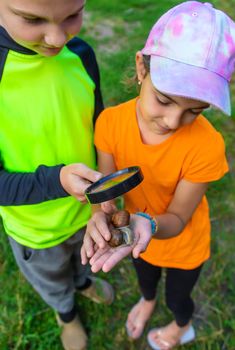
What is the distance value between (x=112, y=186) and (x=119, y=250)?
26 cm

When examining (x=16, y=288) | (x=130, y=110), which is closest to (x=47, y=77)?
(x=130, y=110)

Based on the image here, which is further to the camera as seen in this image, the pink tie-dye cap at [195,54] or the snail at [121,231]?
the snail at [121,231]

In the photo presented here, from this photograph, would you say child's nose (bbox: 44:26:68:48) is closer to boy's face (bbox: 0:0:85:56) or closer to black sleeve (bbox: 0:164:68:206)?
boy's face (bbox: 0:0:85:56)

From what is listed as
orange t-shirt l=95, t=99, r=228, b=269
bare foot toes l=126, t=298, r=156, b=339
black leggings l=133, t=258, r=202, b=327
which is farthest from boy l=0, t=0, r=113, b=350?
bare foot toes l=126, t=298, r=156, b=339

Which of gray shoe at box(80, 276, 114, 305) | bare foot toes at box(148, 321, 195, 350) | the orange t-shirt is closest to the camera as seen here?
the orange t-shirt

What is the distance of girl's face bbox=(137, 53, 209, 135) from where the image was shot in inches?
47.4

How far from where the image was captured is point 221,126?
297 cm

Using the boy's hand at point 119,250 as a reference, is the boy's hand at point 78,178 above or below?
above

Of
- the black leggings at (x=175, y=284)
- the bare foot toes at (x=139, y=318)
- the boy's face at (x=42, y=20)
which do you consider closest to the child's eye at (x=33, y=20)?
the boy's face at (x=42, y=20)

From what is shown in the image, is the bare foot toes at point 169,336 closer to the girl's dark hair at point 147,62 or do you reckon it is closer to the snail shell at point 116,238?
the snail shell at point 116,238

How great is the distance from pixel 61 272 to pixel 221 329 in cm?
94

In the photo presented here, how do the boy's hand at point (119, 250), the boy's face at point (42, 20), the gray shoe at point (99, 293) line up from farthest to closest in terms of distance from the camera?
the gray shoe at point (99, 293)
the boy's hand at point (119, 250)
the boy's face at point (42, 20)

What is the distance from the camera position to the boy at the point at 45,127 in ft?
3.52

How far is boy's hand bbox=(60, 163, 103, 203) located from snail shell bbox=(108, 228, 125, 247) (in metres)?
0.14
